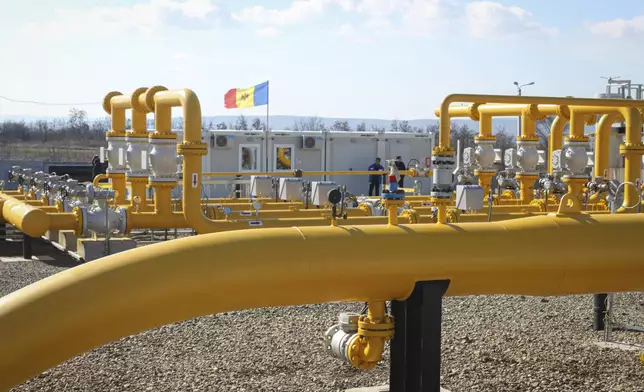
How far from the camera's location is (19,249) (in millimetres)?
14953

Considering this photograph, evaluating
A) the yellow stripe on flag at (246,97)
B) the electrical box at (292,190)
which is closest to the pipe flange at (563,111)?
the electrical box at (292,190)

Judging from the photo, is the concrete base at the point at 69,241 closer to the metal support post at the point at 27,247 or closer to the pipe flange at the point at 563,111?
the metal support post at the point at 27,247

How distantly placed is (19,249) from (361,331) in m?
11.1

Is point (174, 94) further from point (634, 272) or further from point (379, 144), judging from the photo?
point (379, 144)

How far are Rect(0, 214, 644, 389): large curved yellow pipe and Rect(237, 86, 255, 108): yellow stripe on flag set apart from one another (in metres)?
20.7

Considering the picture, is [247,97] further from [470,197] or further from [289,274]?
[289,274]

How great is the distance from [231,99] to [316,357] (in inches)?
830

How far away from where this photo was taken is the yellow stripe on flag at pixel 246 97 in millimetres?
25798

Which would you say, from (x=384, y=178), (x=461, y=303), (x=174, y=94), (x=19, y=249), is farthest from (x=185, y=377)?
(x=384, y=178)

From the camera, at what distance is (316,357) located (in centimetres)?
743

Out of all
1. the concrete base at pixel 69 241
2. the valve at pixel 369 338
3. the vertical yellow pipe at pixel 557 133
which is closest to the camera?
the valve at pixel 369 338

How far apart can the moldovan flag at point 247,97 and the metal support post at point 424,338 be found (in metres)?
19.8

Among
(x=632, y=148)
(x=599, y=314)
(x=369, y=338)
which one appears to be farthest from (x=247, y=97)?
(x=369, y=338)

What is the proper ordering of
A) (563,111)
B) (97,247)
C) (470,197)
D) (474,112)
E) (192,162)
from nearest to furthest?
(470,197) → (192,162) → (97,247) → (563,111) → (474,112)
